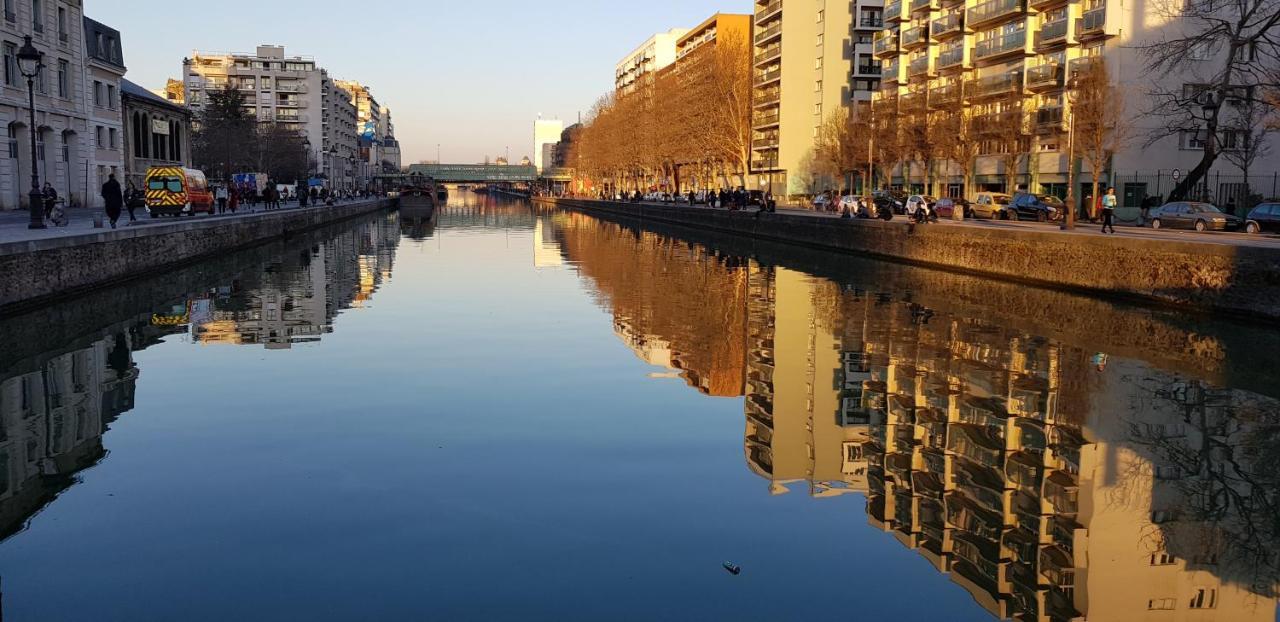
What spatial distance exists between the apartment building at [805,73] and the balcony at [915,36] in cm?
1271

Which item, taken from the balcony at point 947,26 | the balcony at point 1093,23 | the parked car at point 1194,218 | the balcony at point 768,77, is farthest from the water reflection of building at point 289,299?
the balcony at point 768,77

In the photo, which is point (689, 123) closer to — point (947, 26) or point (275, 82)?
point (947, 26)

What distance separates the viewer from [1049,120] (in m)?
54.3

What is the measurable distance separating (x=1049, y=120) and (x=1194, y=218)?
1831 centimetres

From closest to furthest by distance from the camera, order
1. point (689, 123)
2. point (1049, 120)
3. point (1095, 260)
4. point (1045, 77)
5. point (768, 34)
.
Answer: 1. point (1095, 260)
2. point (1049, 120)
3. point (1045, 77)
4. point (689, 123)
5. point (768, 34)

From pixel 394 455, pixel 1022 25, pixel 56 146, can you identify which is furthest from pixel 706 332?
pixel 1022 25

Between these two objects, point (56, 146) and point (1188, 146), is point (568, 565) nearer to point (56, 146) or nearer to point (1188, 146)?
point (56, 146)

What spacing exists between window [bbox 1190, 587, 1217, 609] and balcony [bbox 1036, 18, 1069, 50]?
53.2 m

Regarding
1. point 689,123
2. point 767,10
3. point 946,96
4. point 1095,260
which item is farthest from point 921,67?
point 1095,260

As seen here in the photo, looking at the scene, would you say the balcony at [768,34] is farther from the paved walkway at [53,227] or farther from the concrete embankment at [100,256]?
the concrete embankment at [100,256]

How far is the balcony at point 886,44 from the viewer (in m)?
74.5

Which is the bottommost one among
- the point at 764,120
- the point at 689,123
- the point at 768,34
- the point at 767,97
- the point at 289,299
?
the point at 289,299

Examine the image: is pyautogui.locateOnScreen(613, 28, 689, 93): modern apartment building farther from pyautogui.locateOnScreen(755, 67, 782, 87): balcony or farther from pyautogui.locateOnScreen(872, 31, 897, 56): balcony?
pyautogui.locateOnScreen(872, 31, 897, 56): balcony

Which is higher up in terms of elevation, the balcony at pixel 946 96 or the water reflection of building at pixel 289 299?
the balcony at pixel 946 96
